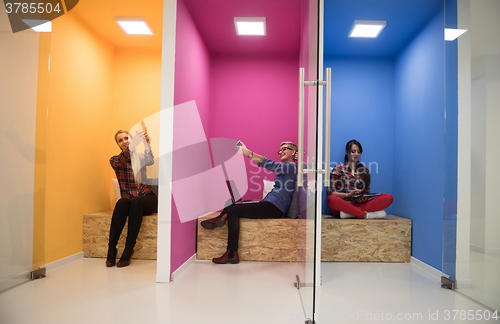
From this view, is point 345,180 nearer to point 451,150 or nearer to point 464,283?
point 451,150

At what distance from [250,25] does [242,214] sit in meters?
1.96

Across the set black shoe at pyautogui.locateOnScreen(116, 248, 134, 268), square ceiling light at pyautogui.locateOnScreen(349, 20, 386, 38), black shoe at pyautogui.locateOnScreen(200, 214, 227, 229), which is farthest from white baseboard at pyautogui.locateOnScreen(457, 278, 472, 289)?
black shoe at pyautogui.locateOnScreen(116, 248, 134, 268)

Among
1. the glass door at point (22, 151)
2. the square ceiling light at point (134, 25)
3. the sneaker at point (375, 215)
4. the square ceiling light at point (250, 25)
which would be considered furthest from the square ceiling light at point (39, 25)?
the sneaker at point (375, 215)

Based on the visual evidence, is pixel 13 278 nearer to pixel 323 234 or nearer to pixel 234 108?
pixel 323 234

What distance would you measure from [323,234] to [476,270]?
149cm

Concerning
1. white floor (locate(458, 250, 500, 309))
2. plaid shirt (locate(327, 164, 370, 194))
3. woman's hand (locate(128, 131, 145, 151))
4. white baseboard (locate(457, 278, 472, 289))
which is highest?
woman's hand (locate(128, 131, 145, 151))

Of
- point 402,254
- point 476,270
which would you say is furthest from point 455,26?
point 402,254

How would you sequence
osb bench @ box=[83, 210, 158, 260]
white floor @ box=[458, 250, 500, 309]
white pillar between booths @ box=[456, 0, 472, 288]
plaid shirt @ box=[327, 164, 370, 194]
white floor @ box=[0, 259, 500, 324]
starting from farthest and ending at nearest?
Answer: plaid shirt @ box=[327, 164, 370, 194], osb bench @ box=[83, 210, 158, 260], white pillar between booths @ box=[456, 0, 472, 288], white floor @ box=[0, 259, 500, 324], white floor @ box=[458, 250, 500, 309]

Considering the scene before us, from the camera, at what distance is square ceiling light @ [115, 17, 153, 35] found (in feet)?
11.5

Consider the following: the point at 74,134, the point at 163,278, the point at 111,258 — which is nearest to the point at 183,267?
the point at 163,278

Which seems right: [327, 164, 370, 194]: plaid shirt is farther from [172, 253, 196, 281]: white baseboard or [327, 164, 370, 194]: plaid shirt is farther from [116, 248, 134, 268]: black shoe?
[116, 248, 134, 268]: black shoe

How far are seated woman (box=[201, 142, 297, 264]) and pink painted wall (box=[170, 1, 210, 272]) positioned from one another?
330 millimetres

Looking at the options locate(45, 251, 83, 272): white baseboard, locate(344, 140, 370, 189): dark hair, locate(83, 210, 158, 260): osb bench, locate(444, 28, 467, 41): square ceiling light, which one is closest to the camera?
locate(444, 28, 467, 41): square ceiling light

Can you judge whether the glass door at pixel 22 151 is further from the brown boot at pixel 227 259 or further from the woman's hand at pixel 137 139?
the brown boot at pixel 227 259
